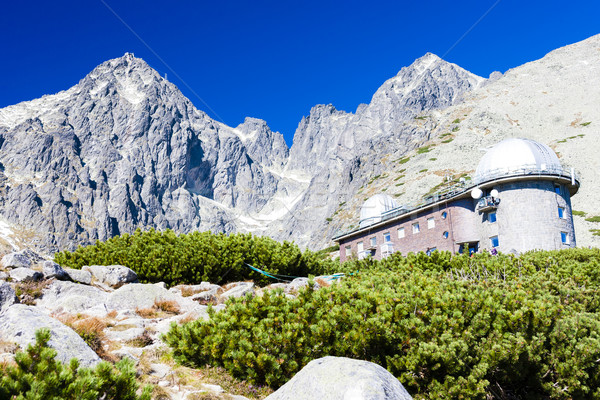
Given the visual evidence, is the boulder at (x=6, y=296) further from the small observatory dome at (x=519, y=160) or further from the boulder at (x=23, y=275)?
the small observatory dome at (x=519, y=160)

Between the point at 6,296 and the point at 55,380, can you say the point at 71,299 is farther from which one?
the point at 55,380

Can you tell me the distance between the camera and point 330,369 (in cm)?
548

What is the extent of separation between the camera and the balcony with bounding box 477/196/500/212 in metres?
37.2

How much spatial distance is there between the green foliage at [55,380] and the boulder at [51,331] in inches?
52.9

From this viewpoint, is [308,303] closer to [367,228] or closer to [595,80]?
[367,228]

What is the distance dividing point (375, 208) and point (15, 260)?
41.5m

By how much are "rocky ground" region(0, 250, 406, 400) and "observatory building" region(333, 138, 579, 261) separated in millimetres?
26807

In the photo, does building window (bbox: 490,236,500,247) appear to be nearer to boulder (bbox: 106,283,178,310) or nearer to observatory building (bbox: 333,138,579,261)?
observatory building (bbox: 333,138,579,261)

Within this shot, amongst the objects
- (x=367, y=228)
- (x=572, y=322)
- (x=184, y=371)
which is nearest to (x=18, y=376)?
(x=184, y=371)

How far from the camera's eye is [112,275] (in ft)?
53.7

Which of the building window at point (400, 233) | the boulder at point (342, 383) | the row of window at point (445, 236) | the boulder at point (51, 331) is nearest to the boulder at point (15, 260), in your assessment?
the boulder at point (51, 331)

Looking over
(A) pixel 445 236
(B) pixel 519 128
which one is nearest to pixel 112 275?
(A) pixel 445 236

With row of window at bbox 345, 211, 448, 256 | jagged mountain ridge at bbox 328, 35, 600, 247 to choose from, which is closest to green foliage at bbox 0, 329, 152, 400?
row of window at bbox 345, 211, 448, 256

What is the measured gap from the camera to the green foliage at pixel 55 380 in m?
3.88
